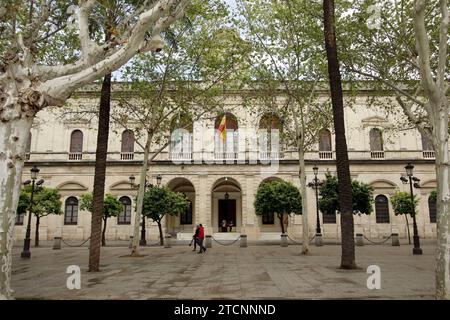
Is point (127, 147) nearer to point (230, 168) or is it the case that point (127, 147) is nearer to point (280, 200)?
point (230, 168)

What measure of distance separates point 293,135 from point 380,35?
7422 mm

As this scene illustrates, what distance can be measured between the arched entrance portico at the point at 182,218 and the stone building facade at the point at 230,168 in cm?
56

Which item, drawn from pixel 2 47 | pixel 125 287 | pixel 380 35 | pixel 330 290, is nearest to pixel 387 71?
pixel 380 35

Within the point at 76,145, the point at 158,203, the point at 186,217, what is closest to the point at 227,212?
the point at 186,217

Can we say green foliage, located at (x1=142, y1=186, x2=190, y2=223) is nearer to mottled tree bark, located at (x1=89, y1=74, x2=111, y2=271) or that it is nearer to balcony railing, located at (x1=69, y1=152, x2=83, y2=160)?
balcony railing, located at (x1=69, y1=152, x2=83, y2=160)

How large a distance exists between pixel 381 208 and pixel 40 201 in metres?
26.7

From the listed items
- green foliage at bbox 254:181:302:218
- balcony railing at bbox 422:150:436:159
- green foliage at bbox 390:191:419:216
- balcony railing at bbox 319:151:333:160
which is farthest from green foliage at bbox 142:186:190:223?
balcony railing at bbox 422:150:436:159

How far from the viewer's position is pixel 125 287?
8094 millimetres

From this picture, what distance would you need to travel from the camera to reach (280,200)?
2464cm

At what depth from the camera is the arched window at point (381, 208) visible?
96.6ft

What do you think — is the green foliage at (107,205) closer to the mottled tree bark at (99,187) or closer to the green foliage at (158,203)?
the green foliage at (158,203)

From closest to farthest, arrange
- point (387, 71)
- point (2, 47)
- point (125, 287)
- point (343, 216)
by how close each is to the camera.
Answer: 1. point (125, 287)
2. point (343, 216)
3. point (2, 47)
4. point (387, 71)

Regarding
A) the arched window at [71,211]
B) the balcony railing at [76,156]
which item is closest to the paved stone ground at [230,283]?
the arched window at [71,211]
